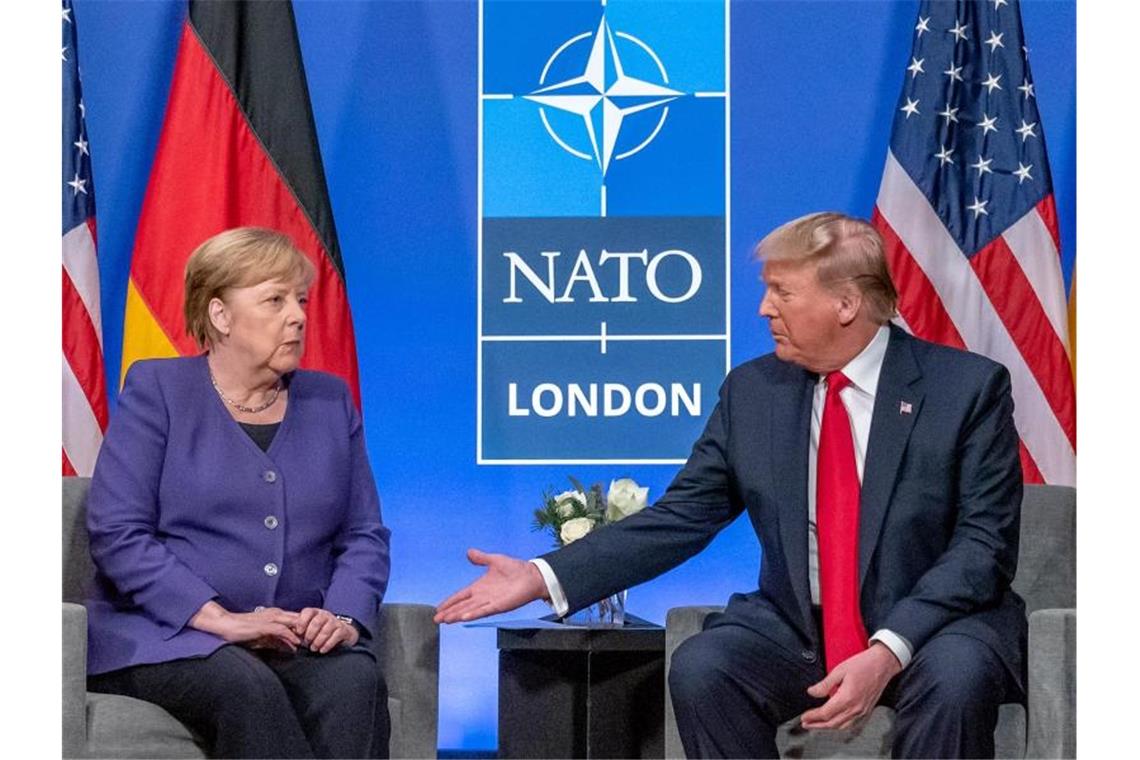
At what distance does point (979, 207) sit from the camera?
4.60 meters

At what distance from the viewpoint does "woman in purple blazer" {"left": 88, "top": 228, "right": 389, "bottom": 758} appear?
10.0ft

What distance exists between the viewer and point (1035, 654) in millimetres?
2869

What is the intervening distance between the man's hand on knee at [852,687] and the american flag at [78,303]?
2.46 metres

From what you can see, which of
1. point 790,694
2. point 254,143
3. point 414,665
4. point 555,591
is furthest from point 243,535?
point 254,143

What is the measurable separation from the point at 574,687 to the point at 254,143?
186 centimetres

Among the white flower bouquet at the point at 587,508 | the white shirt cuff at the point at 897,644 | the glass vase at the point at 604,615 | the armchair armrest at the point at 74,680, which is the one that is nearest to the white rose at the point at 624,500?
the white flower bouquet at the point at 587,508

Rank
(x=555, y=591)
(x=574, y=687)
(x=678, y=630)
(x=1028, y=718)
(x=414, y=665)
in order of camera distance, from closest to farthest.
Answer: (x=1028, y=718)
(x=555, y=591)
(x=678, y=630)
(x=414, y=665)
(x=574, y=687)

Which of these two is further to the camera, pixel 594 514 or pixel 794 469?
pixel 594 514

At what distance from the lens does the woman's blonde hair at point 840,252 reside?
3162 millimetres

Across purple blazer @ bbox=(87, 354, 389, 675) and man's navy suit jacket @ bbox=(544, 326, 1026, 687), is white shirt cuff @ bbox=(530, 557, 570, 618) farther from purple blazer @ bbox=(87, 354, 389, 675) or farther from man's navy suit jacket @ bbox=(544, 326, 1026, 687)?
purple blazer @ bbox=(87, 354, 389, 675)

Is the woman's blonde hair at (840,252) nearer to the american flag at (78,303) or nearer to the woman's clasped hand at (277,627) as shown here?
the woman's clasped hand at (277,627)

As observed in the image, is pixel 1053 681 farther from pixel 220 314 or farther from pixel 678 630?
pixel 220 314

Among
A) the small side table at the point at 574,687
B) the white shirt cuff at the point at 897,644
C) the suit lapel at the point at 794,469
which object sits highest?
the suit lapel at the point at 794,469

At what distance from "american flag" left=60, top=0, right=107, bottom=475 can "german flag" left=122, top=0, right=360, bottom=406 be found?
0.48 ft
